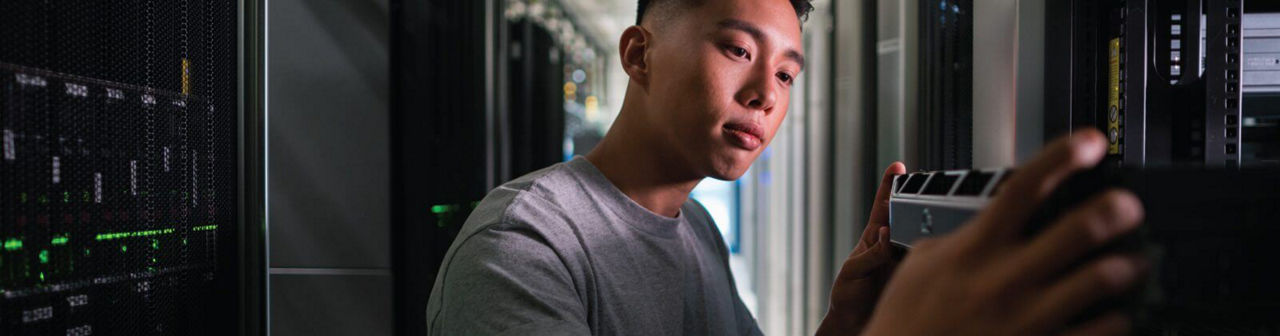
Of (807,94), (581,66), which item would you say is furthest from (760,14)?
(581,66)

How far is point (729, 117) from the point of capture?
3.33 ft

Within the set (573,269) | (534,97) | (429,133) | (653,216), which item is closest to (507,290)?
(573,269)

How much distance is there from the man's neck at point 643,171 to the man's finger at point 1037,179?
754mm

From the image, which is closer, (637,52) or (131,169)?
(131,169)

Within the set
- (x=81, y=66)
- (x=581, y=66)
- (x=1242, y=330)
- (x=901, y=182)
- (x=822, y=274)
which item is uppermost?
(x=581, y=66)

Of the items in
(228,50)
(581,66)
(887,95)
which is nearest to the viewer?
(228,50)

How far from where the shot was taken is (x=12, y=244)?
77 centimetres

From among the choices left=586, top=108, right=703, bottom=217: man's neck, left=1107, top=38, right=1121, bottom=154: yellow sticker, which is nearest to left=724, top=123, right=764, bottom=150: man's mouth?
left=586, top=108, right=703, bottom=217: man's neck

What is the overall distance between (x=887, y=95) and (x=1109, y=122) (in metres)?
0.89

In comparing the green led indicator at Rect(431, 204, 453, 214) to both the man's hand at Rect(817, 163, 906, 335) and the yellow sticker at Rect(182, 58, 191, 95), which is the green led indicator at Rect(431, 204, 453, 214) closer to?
the yellow sticker at Rect(182, 58, 191, 95)

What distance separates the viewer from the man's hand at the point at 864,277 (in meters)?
0.84

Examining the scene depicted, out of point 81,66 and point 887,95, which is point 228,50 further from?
point 887,95

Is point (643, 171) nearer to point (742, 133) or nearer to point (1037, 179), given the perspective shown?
point (742, 133)

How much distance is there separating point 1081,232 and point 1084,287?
0.03 m
